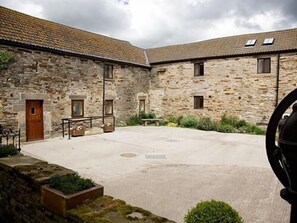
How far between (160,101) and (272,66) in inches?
370

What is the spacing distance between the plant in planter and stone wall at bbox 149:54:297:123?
16283 mm

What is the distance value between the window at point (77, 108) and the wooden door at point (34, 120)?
6.92 ft

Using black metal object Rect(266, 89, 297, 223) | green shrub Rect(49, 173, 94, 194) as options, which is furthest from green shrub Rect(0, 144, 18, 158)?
black metal object Rect(266, 89, 297, 223)

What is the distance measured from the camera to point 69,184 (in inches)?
129

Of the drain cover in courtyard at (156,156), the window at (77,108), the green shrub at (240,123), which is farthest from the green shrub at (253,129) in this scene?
the window at (77,108)

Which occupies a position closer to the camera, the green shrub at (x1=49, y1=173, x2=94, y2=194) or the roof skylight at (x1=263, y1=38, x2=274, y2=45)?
the green shrub at (x1=49, y1=173, x2=94, y2=194)

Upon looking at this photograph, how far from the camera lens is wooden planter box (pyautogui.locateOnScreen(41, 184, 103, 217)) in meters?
3.01

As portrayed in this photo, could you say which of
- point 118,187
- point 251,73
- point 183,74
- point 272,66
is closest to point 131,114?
point 183,74

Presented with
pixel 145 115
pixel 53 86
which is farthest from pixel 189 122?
pixel 53 86

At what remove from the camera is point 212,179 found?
7125mm

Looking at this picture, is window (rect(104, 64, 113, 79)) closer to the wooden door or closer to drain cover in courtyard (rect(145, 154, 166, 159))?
the wooden door

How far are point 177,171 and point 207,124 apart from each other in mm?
10852

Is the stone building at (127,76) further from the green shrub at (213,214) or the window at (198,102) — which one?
the green shrub at (213,214)

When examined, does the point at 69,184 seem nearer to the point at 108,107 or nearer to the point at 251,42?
the point at 108,107
